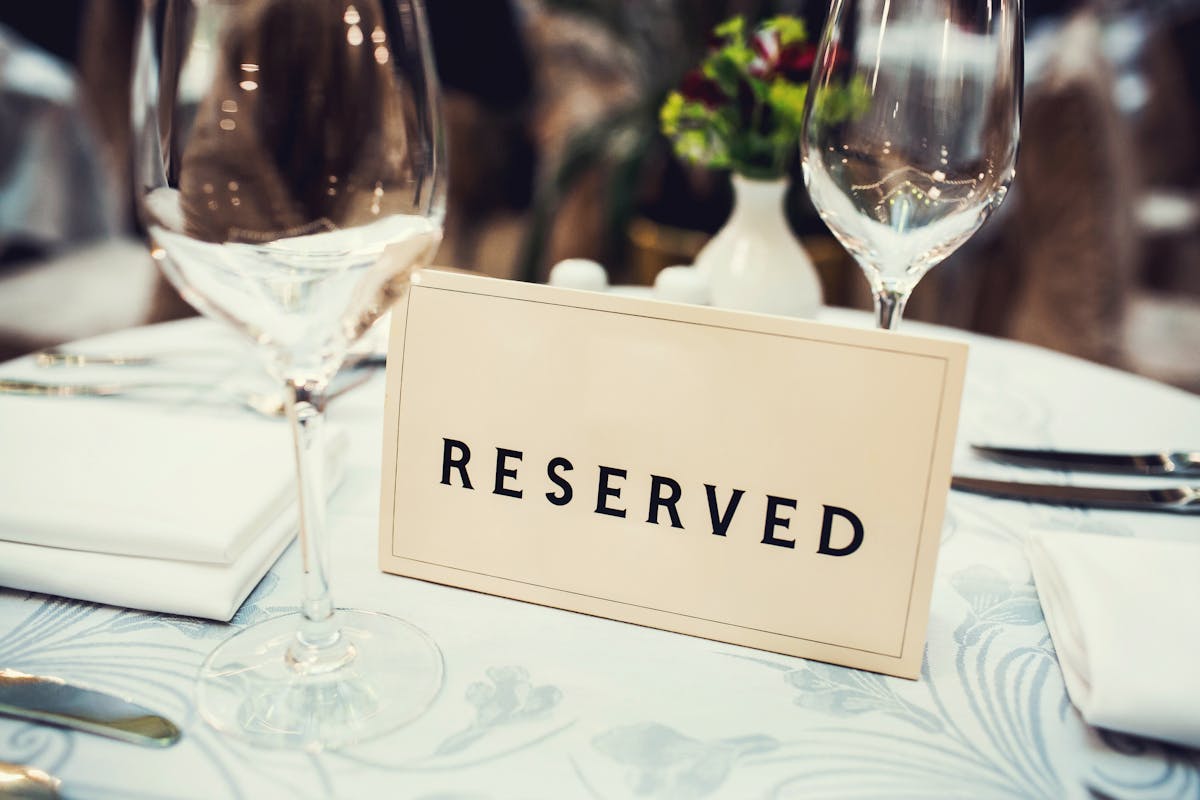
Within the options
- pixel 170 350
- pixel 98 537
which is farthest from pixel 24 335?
pixel 98 537

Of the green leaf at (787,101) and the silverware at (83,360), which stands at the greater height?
the green leaf at (787,101)

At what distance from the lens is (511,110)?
2449 mm

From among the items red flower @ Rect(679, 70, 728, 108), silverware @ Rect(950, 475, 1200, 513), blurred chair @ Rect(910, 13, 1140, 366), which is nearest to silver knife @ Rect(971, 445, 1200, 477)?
silverware @ Rect(950, 475, 1200, 513)

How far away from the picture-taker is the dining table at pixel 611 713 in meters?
0.37

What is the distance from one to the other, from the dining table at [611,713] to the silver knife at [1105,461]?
137 mm

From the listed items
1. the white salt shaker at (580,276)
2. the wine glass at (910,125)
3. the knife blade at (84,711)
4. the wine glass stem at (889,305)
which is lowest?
the knife blade at (84,711)

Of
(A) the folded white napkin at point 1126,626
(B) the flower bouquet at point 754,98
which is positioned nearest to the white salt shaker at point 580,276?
(B) the flower bouquet at point 754,98

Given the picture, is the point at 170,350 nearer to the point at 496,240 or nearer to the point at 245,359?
the point at 245,359

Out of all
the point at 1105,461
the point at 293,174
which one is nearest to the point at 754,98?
the point at 1105,461

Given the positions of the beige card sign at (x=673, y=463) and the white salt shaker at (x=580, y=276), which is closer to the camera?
the beige card sign at (x=673, y=463)

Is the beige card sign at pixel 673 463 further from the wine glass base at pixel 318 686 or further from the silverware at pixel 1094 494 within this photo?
the silverware at pixel 1094 494

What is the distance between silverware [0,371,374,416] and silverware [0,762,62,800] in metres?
0.35

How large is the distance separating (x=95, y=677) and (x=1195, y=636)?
0.50 m

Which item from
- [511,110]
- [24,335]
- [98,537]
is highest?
[511,110]
